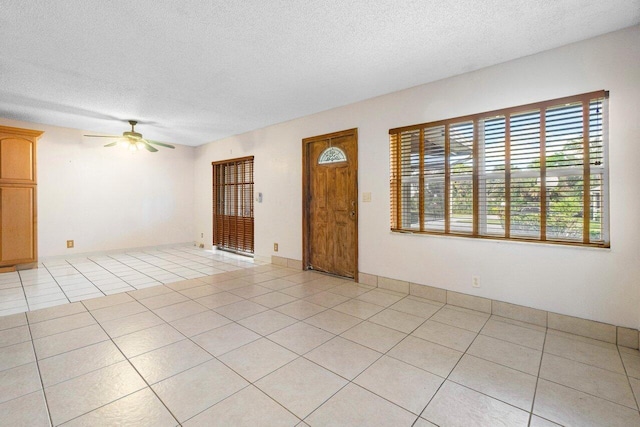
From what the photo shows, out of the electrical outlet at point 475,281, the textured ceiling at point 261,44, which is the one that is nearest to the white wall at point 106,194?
the textured ceiling at point 261,44

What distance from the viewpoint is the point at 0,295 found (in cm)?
369

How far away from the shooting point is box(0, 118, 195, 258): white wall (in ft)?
18.4

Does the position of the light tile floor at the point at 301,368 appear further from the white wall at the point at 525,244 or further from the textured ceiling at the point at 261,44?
the textured ceiling at the point at 261,44

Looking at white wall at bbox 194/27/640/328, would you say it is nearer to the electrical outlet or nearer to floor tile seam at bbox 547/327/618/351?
the electrical outlet

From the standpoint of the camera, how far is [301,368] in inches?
83.6

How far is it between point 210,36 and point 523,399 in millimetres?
3570

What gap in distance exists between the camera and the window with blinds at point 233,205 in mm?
6254

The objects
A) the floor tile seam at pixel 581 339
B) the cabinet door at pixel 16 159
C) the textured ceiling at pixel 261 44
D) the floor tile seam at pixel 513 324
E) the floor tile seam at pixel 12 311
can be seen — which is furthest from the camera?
the cabinet door at pixel 16 159

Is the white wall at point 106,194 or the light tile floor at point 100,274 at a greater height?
the white wall at point 106,194

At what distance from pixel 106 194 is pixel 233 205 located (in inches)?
106

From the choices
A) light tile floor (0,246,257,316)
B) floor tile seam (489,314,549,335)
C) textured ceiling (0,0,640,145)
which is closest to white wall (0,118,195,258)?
light tile floor (0,246,257,316)

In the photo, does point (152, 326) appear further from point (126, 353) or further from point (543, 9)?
point (543, 9)

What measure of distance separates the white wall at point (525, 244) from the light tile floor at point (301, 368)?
1.20 ft

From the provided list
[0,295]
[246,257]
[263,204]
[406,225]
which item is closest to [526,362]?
[406,225]
